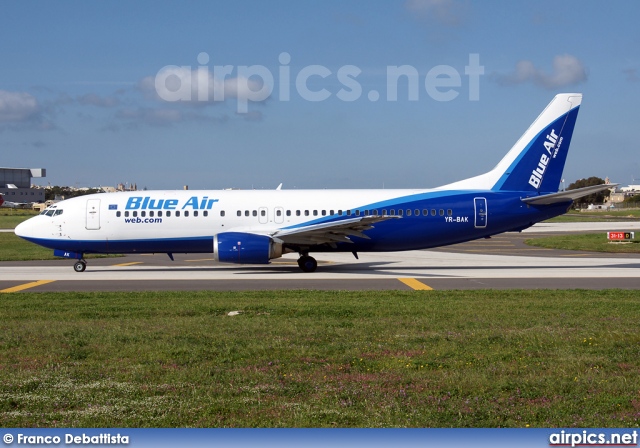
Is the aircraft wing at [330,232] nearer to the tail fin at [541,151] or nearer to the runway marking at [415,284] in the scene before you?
the runway marking at [415,284]

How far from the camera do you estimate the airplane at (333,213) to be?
94.6 feet

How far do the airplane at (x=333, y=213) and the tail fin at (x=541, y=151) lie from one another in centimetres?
4

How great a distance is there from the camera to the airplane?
28844 millimetres

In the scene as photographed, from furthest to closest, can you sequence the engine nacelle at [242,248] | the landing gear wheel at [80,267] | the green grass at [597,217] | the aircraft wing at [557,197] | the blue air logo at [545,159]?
the green grass at [597,217] → the blue air logo at [545,159] → the landing gear wheel at [80,267] → the aircraft wing at [557,197] → the engine nacelle at [242,248]

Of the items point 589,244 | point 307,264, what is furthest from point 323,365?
point 589,244

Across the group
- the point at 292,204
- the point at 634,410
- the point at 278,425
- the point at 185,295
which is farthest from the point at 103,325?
the point at 292,204

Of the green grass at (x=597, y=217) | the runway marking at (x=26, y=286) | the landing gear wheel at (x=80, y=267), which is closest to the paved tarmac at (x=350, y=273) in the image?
the runway marking at (x=26, y=286)

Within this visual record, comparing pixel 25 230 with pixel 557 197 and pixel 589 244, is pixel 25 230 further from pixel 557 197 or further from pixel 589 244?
pixel 589 244

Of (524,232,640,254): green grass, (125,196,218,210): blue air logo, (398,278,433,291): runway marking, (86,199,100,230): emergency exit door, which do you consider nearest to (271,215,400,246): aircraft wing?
(398,278,433,291): runway marking

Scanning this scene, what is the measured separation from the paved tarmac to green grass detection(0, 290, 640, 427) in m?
6.00

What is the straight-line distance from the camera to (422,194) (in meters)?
29.4

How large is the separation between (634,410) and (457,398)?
6.47 ft

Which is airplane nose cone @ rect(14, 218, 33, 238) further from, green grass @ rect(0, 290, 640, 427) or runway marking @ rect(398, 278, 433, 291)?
runway marking @ rect(398, 278, 433, 291)

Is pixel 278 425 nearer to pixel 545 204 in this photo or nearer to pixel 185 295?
pixel 185 295
